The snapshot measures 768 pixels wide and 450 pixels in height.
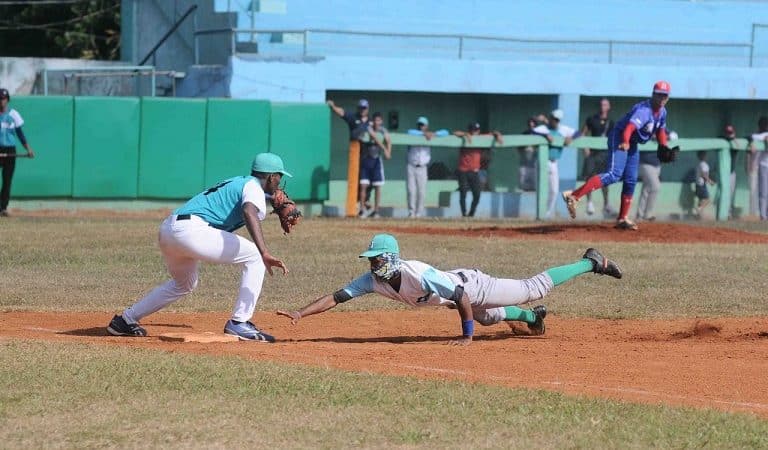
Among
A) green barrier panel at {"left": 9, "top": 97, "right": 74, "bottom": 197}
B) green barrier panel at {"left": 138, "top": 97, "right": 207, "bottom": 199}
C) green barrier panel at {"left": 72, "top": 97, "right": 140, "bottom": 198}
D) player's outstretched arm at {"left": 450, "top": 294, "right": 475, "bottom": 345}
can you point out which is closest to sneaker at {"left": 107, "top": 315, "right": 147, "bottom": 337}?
player's outstretched arm at {"left": 450, "top": 294, "right": 475, "bottom": 345}

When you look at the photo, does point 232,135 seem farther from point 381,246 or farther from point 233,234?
point 381,246

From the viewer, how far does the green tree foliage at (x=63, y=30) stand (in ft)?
121

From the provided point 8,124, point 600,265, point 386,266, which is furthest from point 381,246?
point 8,124

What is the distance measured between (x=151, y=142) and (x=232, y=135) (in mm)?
1568

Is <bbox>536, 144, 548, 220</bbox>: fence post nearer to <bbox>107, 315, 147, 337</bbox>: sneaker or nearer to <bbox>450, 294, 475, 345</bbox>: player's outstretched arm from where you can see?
<bbox>450, 294, 475, 345</bbox>: player's outstretched arm

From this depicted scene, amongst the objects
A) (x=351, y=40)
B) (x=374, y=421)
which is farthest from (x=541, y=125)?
(x=374, y=421)

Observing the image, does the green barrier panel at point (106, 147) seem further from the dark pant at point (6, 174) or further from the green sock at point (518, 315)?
the green sock at point (518, 315)

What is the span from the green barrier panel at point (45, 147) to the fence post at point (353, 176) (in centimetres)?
530

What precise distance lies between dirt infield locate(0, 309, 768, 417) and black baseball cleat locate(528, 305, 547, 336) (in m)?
0.16

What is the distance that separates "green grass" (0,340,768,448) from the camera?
753cm

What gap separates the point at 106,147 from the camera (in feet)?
84.5

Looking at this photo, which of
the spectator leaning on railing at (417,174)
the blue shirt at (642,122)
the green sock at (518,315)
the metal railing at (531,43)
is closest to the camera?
the green sock at (518,315)

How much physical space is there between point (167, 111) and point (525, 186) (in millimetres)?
7429

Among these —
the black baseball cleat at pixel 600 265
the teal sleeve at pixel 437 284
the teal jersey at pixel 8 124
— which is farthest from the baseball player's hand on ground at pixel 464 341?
the teal jersey at pixel 8 124
